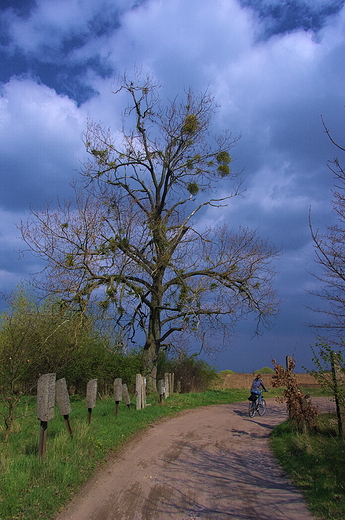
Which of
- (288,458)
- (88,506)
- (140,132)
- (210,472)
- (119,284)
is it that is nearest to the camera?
(88,506)

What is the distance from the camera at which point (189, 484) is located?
665cm

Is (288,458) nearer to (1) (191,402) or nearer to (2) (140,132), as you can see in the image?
(1) (191,402)

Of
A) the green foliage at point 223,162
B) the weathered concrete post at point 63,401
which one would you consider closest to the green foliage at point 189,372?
the green foliage at point 223,162

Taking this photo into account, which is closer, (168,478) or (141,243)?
(168,478)

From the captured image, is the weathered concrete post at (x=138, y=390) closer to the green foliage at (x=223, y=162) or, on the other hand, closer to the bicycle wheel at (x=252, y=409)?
the bicycle wheel at (x=252, y=409)

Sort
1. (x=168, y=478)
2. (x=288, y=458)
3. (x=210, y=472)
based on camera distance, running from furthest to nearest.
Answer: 1. (x=288, y=458)
2. (x=210, y=472)
3. (x=168, y=478)

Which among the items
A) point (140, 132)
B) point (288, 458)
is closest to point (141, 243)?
point (140, 132)

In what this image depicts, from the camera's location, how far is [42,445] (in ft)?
23.9

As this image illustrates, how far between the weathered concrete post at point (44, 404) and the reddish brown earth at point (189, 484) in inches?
47.0

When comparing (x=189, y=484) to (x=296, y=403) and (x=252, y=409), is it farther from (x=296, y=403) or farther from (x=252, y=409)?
(x=252, y=409)

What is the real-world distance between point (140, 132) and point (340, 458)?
66.8 ft

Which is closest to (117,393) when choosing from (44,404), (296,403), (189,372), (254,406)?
(296,403)

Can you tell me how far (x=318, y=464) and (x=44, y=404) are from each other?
17.6 feet

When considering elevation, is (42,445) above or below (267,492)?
above
